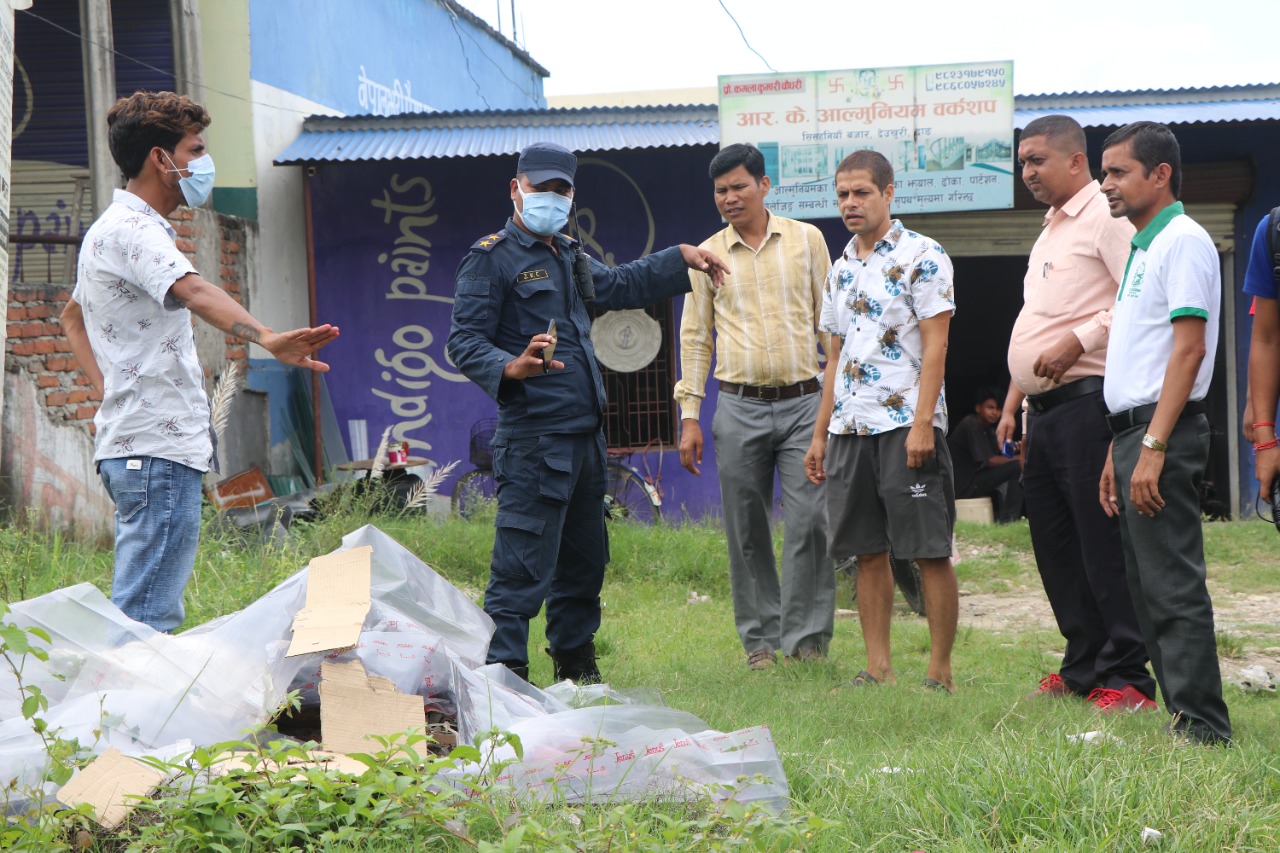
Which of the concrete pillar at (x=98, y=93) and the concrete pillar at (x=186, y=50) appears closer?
the concrete pillar at (x=98, y=93)

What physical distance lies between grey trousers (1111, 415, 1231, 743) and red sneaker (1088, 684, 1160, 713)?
468 mm

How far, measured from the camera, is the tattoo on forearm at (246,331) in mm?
2961

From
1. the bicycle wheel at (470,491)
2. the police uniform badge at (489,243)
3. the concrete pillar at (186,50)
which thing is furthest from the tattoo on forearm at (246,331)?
the concrete pillar at (186,50)

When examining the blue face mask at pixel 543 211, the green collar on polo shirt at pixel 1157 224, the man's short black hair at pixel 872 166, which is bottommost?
the green collar on polo shirt at pixel 1157 224

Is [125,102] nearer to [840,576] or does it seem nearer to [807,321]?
[807,321]

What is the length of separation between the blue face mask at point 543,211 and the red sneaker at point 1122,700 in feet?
7.91

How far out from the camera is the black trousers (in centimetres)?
385

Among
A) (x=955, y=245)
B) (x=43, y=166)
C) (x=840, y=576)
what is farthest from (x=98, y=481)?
(x=955, y=245)

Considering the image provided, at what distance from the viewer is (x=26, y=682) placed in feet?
9.66

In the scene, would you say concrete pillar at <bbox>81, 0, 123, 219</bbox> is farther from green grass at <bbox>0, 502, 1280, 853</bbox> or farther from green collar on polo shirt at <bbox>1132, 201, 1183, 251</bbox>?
green collar on polo shirt at <bbox>1132, 201, 1183, 251</bbox>

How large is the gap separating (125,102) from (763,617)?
306 cm

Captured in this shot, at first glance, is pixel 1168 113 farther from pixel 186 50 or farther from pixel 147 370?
pixel 147 370

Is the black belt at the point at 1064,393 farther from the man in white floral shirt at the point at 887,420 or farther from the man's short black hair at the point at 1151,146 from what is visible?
the man's short black hair at the point at 1151,146

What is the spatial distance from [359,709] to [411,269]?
7353mm
